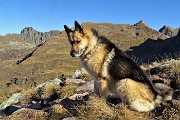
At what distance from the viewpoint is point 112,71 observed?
28.9 ft

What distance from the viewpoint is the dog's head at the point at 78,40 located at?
9086mm

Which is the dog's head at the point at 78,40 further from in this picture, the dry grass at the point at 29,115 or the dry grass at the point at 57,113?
the dry grass at the point at 29,115

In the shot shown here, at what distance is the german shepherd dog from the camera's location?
830 centimetres

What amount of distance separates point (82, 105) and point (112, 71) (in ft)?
4.21

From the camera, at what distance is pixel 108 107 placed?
8.43m

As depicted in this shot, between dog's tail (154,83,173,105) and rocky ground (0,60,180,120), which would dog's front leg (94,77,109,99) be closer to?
Result: rocky ground (0,60,180,120)

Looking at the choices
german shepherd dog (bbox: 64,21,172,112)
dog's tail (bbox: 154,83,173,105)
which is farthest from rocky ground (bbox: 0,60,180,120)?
german shepherd dog (bbox: 64,21,172,112)

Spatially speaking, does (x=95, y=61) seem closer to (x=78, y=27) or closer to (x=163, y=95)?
(x=78, y=27)

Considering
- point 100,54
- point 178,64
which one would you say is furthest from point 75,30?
point 178,64

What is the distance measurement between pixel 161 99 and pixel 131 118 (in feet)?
3.93

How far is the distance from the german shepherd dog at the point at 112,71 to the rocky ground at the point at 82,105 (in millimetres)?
285

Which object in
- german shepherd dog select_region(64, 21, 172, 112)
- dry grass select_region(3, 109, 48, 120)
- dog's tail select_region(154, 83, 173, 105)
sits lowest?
dry grass select_region(3, 109, 48, 120)

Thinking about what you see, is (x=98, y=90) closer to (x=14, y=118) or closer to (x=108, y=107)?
(x=108, y=107)

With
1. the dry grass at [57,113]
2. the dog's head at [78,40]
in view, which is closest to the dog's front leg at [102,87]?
the dog's head at [78,40]
